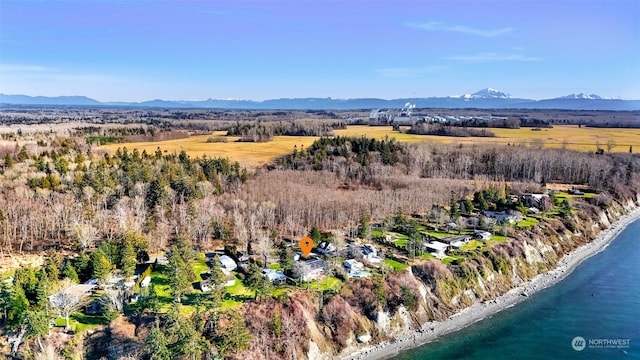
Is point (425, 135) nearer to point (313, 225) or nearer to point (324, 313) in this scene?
Result: point (313, 225)

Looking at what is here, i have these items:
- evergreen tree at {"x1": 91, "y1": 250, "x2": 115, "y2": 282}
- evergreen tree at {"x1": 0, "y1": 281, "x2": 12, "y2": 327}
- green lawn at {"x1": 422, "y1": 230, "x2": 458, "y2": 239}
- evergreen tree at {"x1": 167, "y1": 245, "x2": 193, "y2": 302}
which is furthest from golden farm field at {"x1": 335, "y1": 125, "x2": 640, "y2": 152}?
evergreen tree at {"x1": 0, "y1": 281, "x2": 12, "y2": 327}

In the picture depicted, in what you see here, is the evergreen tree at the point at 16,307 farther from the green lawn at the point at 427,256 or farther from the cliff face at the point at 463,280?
the green lawn at the point at 427,256

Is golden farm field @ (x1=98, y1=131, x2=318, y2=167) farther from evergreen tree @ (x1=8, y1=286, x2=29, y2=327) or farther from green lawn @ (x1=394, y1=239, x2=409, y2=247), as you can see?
evergreen tree @ (x1=8, y1=286, x2=29, y2=327)

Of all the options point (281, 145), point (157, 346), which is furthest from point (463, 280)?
point (281, 145)

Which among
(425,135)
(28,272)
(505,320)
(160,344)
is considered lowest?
(505,320)

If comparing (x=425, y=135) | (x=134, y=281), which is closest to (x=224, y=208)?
(x=134, y=281)

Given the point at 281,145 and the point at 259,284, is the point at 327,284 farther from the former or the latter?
the point at 281,145
